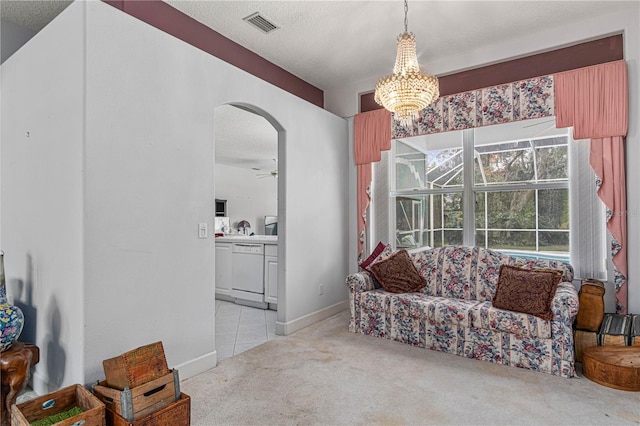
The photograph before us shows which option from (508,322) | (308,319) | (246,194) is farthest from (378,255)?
(246,194)

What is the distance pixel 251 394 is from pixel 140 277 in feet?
3.59

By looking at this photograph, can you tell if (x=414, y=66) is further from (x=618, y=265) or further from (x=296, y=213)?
(x=618, y=265)

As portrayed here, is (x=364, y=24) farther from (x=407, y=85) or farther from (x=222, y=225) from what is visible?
(x=222, y=225)

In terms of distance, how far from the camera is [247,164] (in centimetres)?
912

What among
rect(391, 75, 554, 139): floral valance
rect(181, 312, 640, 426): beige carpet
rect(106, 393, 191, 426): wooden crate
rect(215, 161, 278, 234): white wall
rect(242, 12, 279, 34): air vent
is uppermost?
rect(242, 12, 279, 34): air vent

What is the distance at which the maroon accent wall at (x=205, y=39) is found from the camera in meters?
2.93

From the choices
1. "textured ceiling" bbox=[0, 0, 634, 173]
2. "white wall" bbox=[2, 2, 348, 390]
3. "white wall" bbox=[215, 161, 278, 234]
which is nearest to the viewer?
"white wall" bbox=[2, 2, 348, 390]

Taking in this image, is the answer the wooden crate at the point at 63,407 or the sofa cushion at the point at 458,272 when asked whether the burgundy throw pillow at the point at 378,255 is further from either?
the wooden crate at the point at 63,407

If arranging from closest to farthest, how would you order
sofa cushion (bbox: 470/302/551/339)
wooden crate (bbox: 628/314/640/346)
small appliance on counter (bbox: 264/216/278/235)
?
wooden crate (bbox: 628/314/640/346) → sofa cushion (bbox: 470/302/551/339) → small appliance on counter (bbox: 264/216/278/235)

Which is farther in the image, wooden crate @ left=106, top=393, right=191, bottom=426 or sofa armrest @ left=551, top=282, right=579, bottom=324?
sofa armrest @ left=551, top=282, right=579, bottom=324

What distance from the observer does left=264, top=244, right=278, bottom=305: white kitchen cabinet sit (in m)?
4.58

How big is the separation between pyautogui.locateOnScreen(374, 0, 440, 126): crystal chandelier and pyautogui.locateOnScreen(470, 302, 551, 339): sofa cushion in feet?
5.70

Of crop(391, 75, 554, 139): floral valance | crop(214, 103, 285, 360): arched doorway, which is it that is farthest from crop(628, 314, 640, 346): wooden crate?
crop(214, 103, 285, 360): arched doorway

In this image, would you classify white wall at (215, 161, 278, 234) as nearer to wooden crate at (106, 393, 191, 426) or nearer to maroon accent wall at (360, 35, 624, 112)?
maroon accent wall at (360, 35, 624, 112)
